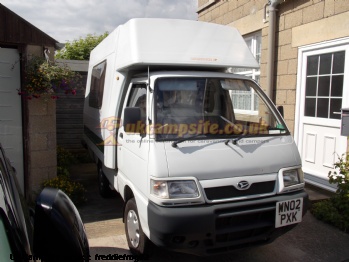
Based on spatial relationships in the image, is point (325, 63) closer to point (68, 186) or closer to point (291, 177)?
point (291, 177)

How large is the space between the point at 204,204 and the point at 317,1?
4.84 metres

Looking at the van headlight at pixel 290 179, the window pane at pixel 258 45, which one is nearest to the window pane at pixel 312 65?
the window pane at pixel 258 45

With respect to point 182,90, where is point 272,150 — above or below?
below

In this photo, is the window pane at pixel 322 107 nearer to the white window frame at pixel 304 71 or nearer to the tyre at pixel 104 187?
the white window frame at pixel 304 71

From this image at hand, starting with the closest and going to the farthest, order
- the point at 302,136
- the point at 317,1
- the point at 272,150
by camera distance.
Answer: the point at 272,150
the point at 317,1
the point at 302,136

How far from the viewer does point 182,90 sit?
3.67 meters

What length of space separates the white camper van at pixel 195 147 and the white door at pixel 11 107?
1.48m

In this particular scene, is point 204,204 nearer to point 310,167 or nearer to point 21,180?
point 21,180

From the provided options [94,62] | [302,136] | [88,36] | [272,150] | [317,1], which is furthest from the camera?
[88,36]

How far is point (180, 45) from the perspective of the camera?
3.88 m

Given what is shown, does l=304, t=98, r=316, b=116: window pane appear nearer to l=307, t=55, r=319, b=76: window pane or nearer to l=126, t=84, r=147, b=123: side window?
l=307, t=55, r=319, b=76: window pane

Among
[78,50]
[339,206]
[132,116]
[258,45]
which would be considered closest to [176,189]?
[132,116]

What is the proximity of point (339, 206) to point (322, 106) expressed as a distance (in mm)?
2074

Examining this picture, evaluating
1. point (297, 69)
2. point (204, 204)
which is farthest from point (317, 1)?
point (204, 204)
